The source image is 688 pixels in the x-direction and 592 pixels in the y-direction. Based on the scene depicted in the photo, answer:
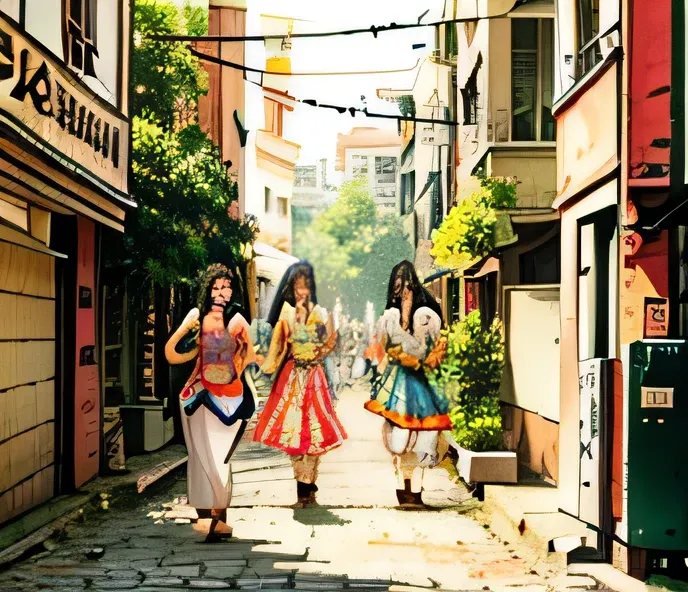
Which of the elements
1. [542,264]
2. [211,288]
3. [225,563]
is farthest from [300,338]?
[542,264]

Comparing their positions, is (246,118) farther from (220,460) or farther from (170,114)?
(220,460)

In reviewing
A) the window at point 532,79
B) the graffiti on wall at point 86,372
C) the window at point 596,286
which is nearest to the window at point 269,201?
the graffiti on wall at point 86,372

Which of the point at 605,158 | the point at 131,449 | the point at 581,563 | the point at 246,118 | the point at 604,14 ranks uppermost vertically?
the point at 604,14

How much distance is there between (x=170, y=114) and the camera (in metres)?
7.79

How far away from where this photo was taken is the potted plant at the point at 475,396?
7.56 m

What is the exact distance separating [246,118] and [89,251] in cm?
206

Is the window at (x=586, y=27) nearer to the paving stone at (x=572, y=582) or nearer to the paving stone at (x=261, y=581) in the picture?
the paving stone at (x=572, y=582)

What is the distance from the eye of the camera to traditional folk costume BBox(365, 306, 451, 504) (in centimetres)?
748

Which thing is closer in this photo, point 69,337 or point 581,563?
point 581,563

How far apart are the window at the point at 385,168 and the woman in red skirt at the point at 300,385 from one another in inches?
43.4

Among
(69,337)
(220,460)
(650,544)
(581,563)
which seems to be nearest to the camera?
(650,544)

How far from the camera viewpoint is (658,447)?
19.8 ft

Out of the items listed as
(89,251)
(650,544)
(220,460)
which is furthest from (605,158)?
(89,251)

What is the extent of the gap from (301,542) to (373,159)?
3304 mm
